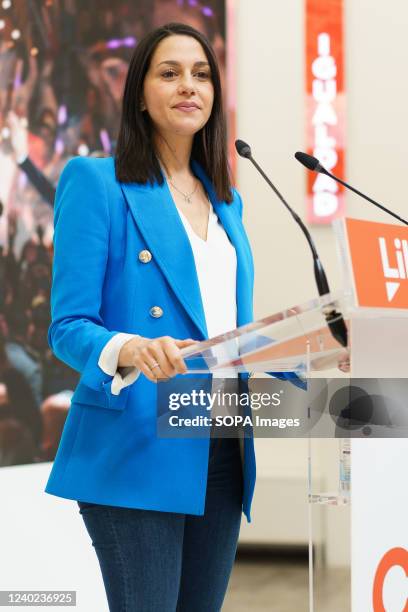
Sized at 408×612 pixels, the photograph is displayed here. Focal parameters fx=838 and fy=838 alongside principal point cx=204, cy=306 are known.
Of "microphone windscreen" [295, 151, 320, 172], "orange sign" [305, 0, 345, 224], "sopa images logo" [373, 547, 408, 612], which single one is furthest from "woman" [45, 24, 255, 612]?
"orange sign" [305, 0, 345, 224]

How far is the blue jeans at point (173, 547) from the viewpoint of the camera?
3.84ft

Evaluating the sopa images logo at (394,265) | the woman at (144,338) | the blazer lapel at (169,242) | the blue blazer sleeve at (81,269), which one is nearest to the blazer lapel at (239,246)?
the woman at (144,338)

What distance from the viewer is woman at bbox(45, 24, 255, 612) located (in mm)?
1176

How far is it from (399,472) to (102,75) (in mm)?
3430

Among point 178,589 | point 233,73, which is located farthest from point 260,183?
point 178,589

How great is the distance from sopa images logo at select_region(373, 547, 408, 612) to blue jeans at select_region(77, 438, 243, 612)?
1.08 feet

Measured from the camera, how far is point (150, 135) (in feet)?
4.65

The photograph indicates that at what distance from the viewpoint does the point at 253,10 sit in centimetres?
419

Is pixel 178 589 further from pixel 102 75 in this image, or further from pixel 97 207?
pixel 102 75

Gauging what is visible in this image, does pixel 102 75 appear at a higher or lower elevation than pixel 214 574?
higher

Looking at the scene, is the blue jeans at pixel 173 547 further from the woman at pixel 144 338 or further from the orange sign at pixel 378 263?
the orange sign at pixel 378 263

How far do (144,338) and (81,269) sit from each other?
174 millimetres

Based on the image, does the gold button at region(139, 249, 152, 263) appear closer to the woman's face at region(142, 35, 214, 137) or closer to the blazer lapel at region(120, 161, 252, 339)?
the blazer lapel at region(120, 161, 252, 339)

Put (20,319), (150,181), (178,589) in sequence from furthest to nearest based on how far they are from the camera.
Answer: (20,319) → (150,181) → (178,589)
